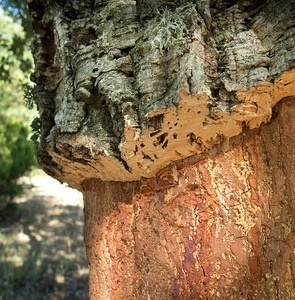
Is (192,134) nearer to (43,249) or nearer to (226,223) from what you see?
(226,223)

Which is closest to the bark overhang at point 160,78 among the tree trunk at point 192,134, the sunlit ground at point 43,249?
the tree trunk at point 192,134

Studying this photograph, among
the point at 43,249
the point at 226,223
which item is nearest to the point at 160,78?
the point at 226,223

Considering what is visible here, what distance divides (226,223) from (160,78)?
0.47m

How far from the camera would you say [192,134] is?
134 cm

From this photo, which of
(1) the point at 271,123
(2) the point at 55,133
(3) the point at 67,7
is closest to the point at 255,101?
(1) the point at 271,123

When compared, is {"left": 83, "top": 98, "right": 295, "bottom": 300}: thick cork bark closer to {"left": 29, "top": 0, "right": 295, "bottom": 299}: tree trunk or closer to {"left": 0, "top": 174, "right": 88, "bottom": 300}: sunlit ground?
{"left": 29, "top": 0, "right": 295, "bottom": 299}: tree trunk

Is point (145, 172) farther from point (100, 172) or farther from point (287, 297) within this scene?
point (287, 297)

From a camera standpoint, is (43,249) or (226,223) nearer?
(226,223)

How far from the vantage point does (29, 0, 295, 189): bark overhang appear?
48.2 inches

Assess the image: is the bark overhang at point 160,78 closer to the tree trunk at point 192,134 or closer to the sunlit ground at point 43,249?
the tree trunk at point 192,134

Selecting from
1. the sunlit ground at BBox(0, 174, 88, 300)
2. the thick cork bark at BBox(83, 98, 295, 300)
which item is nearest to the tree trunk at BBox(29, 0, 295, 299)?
the thick cork bark at BBox(83, 98, 295, 300)

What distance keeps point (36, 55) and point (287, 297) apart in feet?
4.24

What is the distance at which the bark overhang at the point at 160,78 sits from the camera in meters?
1.22

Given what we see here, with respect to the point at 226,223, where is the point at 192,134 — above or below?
above
